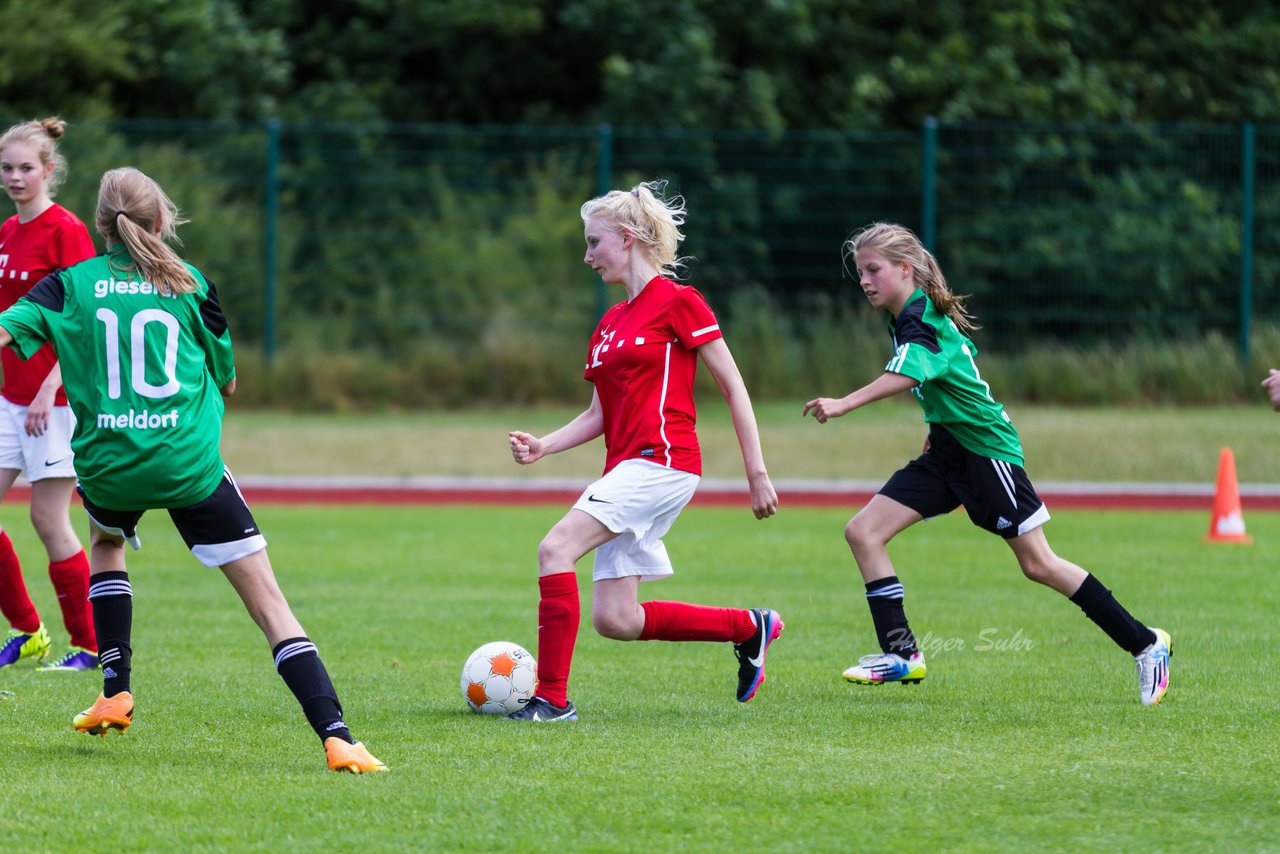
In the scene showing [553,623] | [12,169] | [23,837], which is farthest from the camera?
[12,169]

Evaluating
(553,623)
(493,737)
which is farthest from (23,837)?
(553,623)

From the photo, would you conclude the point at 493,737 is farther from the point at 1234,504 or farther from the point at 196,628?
the point at 1234,504

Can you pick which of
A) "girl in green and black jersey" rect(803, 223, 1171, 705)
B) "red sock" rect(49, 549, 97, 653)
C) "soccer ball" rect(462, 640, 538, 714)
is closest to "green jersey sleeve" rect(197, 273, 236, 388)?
"soccer ball" rect(462, 640, 538, 714)

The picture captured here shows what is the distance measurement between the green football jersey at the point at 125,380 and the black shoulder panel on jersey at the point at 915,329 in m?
2.69

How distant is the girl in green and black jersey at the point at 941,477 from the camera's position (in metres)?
6.57

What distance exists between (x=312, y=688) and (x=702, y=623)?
5.81 ft

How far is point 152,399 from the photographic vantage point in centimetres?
523

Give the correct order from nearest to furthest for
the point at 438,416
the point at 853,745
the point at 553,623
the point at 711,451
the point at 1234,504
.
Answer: the point at 853,745, the point at 553,623, the point at 1234,504, the point at 711,451, the point at 438,416

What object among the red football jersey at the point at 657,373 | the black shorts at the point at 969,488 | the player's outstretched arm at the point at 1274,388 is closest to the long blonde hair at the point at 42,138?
the red football jersey at the point at 657,373

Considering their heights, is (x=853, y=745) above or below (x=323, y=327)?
above

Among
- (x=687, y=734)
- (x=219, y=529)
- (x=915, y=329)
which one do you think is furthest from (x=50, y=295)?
(x=915, y=329)

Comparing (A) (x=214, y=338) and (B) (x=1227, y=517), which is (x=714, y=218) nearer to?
(B) (x=1227, y=517)

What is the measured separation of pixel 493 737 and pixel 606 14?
748 inches

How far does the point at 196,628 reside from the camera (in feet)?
27.5
